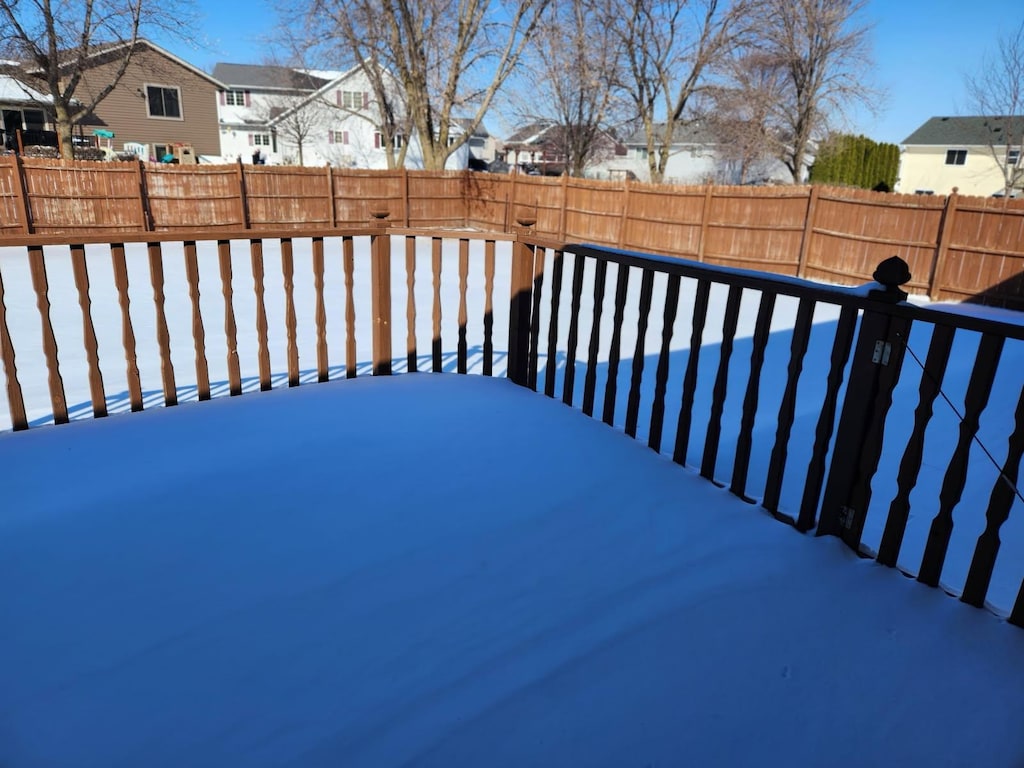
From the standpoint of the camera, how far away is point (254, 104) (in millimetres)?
38844

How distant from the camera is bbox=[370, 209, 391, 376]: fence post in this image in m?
4.35

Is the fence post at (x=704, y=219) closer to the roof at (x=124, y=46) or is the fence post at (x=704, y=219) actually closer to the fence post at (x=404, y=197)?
the fence post at (x=404, y=197)

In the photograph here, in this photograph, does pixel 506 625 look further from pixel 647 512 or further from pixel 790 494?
pixel 790 494

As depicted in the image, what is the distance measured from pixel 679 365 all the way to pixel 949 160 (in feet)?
129

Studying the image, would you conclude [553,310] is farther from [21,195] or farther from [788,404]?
[21,195]

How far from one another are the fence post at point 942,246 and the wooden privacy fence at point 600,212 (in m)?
0.02

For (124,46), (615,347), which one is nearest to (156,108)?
(124,46)

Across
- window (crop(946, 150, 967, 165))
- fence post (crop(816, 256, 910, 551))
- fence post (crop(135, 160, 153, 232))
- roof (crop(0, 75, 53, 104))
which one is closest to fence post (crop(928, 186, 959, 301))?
fence post (crop(816, 256, 910, 551))

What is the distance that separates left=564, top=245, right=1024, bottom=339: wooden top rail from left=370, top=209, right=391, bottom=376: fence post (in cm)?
156

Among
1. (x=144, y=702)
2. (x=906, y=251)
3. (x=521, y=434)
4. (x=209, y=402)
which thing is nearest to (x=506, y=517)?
(x=521, y=434)

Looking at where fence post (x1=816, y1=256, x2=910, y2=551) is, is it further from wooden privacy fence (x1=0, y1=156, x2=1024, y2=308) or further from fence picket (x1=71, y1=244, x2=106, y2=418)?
wooden privacy fence (x1=0, y1=156, x2=1024, y2=308)

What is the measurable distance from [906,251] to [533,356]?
9.82m

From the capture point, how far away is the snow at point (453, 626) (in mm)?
1629

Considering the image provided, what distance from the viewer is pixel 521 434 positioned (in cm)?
342
